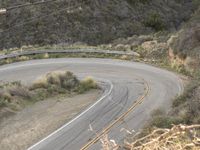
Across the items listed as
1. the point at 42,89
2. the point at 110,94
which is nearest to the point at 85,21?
the point at 42,89

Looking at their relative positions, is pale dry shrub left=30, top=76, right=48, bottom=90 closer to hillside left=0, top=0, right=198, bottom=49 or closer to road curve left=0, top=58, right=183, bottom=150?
road curve left=0, top=58, right=183, bottom=150

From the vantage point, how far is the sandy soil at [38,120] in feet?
66.8

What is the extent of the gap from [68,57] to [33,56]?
9.81ft

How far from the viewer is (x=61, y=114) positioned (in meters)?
24.6

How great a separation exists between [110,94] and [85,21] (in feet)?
106

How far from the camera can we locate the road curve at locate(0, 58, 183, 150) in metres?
20.6

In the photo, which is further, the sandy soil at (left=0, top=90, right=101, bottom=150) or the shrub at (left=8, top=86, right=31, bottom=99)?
the shrub at (left=8, top=86, right=31, bottom=99)

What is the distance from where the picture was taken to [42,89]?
29406 millimetres

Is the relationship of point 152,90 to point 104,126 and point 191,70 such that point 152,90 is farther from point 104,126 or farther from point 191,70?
point 104,126

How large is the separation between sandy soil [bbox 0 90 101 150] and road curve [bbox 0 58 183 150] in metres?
0.53

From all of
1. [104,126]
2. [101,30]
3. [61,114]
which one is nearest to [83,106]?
[61,114]

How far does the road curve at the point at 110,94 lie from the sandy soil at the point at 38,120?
527 millimetres

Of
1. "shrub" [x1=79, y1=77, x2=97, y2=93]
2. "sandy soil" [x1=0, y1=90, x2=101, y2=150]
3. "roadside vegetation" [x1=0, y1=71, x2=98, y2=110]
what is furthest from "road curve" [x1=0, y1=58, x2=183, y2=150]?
"roadside vegetation" [x1=0, y1=71, x2=98, y2=110]

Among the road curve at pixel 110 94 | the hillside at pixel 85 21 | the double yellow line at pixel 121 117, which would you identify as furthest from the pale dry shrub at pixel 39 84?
the hillside at pixel 85 21
